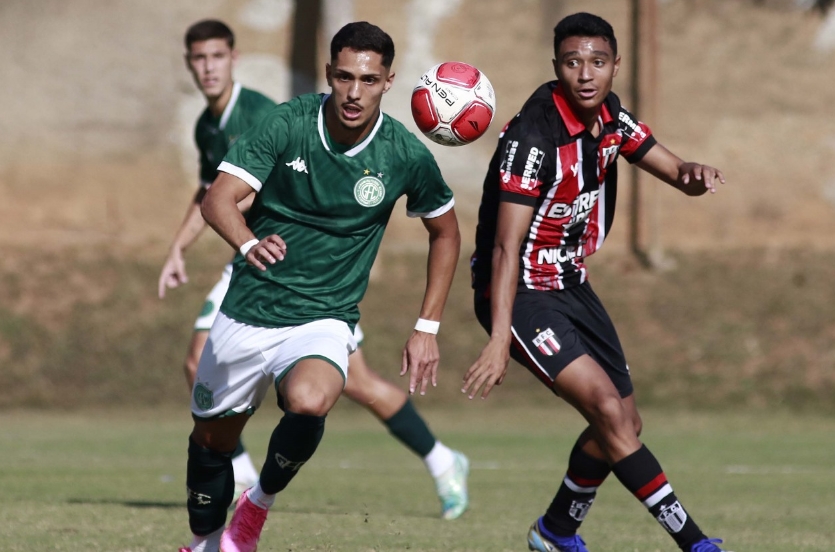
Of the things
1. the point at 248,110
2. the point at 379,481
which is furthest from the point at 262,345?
the point at 379,481

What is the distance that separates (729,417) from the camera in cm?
1509

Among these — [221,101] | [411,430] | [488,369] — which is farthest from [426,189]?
[221,101]

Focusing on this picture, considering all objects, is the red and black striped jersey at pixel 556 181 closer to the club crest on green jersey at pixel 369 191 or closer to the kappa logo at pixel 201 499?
the club crest on green jersey at pixel 369 191

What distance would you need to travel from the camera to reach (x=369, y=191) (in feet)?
17.9

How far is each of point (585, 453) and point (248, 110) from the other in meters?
3.43

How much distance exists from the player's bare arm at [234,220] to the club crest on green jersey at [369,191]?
18.4 inches

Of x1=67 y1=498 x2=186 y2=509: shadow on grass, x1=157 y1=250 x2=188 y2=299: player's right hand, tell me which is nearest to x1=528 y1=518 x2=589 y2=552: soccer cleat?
x1=67 y1=498 x2=186 y2=509: shadow on grass

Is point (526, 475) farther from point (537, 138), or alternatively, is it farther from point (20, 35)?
point (20, 35)

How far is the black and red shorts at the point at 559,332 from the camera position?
566cm

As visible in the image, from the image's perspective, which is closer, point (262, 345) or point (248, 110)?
point (262, 345)

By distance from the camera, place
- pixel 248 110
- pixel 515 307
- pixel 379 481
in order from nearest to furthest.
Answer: pixel 515 307, pixel 248 110, pixel 379 481

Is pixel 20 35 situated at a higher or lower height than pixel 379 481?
higher

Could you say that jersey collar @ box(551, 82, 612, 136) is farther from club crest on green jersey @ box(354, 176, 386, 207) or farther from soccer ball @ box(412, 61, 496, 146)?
club crest on green jersey @ box(354, 176, 386, 207)

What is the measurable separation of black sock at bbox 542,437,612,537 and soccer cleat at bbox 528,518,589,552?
28 mm
